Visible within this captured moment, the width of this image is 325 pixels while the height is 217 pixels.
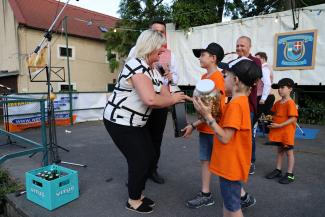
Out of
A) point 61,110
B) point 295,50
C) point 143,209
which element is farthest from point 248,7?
point 143,209

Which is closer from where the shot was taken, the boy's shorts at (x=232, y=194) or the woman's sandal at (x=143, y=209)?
the boy's shorts at (x=232, y=194)

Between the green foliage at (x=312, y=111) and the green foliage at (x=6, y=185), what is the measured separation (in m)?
7.91

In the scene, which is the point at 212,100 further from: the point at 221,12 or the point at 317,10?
the point at 221,12

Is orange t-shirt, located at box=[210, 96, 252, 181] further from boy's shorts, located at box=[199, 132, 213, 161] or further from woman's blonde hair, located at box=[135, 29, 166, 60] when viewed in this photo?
woman's blonde hair, located at box=[135, 29, 166, 60]

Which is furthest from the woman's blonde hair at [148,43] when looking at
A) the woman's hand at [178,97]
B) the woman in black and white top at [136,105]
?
the woman's hand at [178,97]

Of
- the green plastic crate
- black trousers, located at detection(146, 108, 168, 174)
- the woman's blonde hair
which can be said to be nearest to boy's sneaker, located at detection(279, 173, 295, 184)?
black trousers, located at detection(146, 108, 168, 174)

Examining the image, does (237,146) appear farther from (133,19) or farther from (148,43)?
(133,19)

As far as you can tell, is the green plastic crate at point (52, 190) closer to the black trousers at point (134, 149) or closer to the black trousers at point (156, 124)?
the black trousers at point (134, 149)

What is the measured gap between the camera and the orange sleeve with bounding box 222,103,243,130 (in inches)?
68.2

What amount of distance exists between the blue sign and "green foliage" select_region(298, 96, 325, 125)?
4.39ft

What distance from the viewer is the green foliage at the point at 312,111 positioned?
8016mm

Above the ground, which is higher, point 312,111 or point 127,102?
point 127,102

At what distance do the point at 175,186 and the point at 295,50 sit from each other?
21.2 feet

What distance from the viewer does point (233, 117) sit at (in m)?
1.75
